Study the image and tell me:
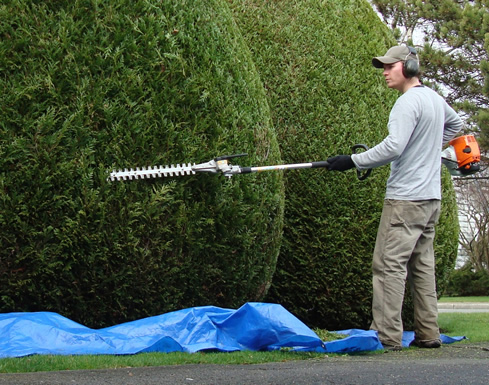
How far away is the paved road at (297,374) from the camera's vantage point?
298cm

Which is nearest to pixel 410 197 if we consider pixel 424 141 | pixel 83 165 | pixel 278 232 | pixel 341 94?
pixel 424 141

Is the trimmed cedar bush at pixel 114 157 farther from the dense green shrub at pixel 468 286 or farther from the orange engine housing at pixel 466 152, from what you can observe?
the dense green shrub at pixel 468 286

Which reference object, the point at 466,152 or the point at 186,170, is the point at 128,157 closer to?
the point at 186,170

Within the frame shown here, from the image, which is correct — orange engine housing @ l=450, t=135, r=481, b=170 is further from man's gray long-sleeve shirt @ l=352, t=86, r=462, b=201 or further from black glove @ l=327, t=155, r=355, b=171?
black glove @ l=327, t=155, r=355, b=171

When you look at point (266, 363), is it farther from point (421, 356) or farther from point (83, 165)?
point (83, 165)

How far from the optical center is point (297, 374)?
3205 mm

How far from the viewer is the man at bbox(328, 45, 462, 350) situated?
4.54 m

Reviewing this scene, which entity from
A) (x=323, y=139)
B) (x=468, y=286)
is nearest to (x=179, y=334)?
(x=323, y=139)

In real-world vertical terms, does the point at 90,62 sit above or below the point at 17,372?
above

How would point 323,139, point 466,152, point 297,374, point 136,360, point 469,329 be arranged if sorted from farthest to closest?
point 469,329 < point 323,139 < point 466,152 < point 136,360 < point 297,374

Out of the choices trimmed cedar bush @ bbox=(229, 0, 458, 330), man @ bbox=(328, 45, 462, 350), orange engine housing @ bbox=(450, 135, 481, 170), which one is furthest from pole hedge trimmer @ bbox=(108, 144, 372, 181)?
orange engine housing @ bbox=(450, 135, 481, 170)

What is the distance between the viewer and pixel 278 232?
4.92 meters

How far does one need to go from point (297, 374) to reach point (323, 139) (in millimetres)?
2681

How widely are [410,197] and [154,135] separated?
68.0 inches
